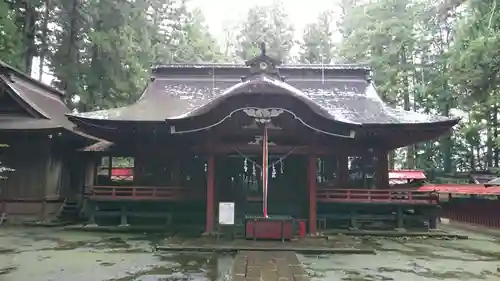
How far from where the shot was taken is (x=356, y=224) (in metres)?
14.9

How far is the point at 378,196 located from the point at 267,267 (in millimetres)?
7206

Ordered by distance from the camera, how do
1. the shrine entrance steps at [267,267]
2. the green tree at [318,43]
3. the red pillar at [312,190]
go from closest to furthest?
1. the shrine entrance steps at [267,267]
2. the red pillar at [312,190]
3. the green tree at [318,43]

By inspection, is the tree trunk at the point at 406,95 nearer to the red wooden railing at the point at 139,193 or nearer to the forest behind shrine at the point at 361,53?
the forest behind shrine at the point at 361,53

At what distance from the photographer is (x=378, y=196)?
1459 centimetres

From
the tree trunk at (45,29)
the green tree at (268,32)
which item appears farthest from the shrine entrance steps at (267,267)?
the green tree at (268,32)

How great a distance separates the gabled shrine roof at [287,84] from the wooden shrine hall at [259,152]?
0.10m

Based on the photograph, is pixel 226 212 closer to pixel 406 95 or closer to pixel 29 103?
pixel 29 103

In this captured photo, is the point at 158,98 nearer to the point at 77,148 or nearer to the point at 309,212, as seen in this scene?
the point at 77,148

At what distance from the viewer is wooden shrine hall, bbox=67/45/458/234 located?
1282cm

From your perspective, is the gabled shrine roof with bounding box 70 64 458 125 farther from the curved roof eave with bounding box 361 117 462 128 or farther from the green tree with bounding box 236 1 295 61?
the green tree with bounding box 236 1 295 61

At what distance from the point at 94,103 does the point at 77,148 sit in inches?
273

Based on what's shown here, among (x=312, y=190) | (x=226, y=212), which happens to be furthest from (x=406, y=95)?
(x=226, y=212)

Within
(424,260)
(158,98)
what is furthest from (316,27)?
(424,260)

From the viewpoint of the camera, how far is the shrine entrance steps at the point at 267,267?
7.84 meters
